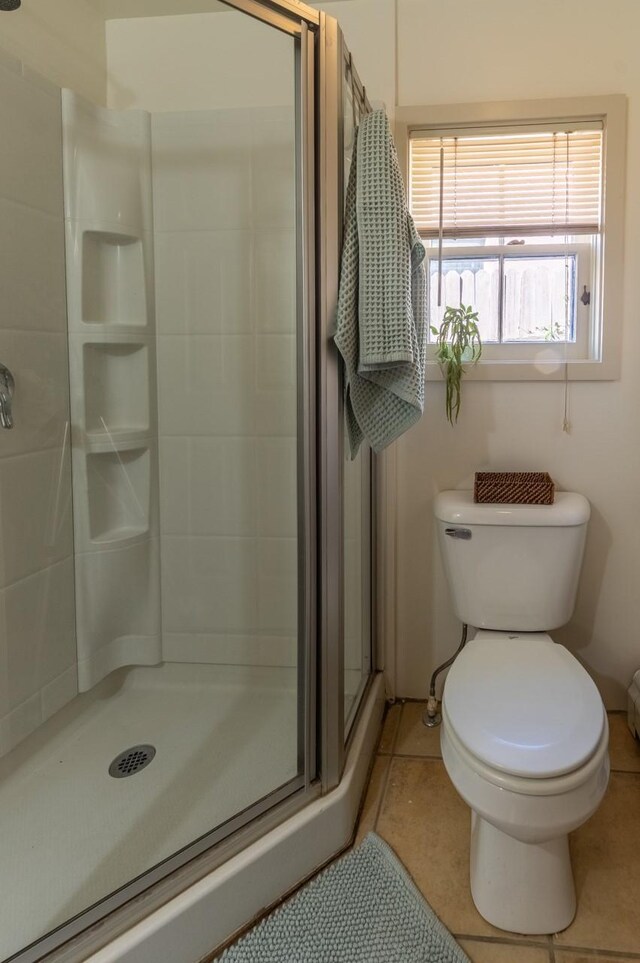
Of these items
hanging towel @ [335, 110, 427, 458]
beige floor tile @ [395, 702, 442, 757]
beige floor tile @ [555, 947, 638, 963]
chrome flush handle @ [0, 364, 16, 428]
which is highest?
hanging towel @ [335, 110, 427, 458]

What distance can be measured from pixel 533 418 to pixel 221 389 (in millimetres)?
929

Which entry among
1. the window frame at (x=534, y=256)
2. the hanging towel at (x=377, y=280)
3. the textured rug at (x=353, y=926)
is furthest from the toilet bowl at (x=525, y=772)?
the window frame at (x=534, y=256)

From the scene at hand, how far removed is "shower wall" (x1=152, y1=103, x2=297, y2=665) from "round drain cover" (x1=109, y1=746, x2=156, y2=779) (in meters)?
0.35

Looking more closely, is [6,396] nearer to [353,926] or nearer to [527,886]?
[353,926]

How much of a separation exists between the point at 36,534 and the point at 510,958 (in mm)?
1378

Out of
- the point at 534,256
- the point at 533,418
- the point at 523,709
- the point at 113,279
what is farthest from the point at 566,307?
the point at 113,279

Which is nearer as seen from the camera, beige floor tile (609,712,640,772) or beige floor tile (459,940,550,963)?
beige floor tile (459,940,550,963)

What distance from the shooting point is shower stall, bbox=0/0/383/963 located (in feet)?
4.18

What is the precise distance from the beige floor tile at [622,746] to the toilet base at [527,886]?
578 mm

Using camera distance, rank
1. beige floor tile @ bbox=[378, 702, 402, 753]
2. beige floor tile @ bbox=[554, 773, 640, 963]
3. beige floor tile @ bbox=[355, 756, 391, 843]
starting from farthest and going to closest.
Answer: beige floor tile @ bbox=[378, 702, 402, 753] → beige floor tile @ bbox=[355, 756, 391, 843] → beige floor tile @ bbox=[554, 773, 640, 963]

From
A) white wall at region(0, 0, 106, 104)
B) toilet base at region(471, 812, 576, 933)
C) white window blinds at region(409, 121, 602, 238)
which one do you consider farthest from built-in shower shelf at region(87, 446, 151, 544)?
toilet base at region(471, 812, 576, 933)

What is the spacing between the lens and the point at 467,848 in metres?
1.48

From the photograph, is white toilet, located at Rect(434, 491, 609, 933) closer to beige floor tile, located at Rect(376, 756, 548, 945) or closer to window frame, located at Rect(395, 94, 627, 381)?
beige floor tile, located at Rect(376, 756, 548, 945)

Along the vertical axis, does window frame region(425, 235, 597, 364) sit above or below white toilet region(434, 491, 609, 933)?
above
